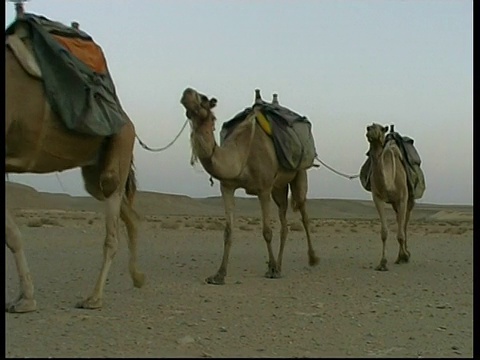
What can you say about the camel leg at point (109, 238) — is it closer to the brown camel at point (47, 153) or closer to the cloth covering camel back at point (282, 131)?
the brown camel at point (47, 153)

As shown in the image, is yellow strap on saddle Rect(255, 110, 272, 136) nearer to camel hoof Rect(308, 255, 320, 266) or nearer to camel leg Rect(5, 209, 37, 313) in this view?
camel hoof Rect(308, 255, 320, 266)

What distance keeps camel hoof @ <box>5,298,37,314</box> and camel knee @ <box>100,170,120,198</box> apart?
4.03 feet

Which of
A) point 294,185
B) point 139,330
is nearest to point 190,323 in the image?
point 139,330

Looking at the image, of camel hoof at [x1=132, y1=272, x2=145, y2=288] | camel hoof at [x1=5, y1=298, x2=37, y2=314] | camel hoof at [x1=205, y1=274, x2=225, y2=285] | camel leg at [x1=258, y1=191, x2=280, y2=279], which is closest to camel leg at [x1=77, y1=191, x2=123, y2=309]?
camel hoof at [x1=5, y1=298, x2=37, y2=314]

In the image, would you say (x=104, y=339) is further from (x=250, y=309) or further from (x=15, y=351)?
(x=250, y=309)

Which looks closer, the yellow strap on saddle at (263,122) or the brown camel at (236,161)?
the brown camel at (236,161)

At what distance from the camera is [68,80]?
19.7 feet

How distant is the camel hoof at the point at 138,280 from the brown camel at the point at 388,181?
433cm

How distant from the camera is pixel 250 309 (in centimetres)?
640

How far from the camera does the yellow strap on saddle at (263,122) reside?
965cm

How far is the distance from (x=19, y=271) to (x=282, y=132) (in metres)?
4.86

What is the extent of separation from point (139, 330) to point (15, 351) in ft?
3.29

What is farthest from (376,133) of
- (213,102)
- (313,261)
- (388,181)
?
(213,102)

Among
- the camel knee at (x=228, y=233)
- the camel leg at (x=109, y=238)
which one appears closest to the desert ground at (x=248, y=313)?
the camel leg at (x=109, y=238)
